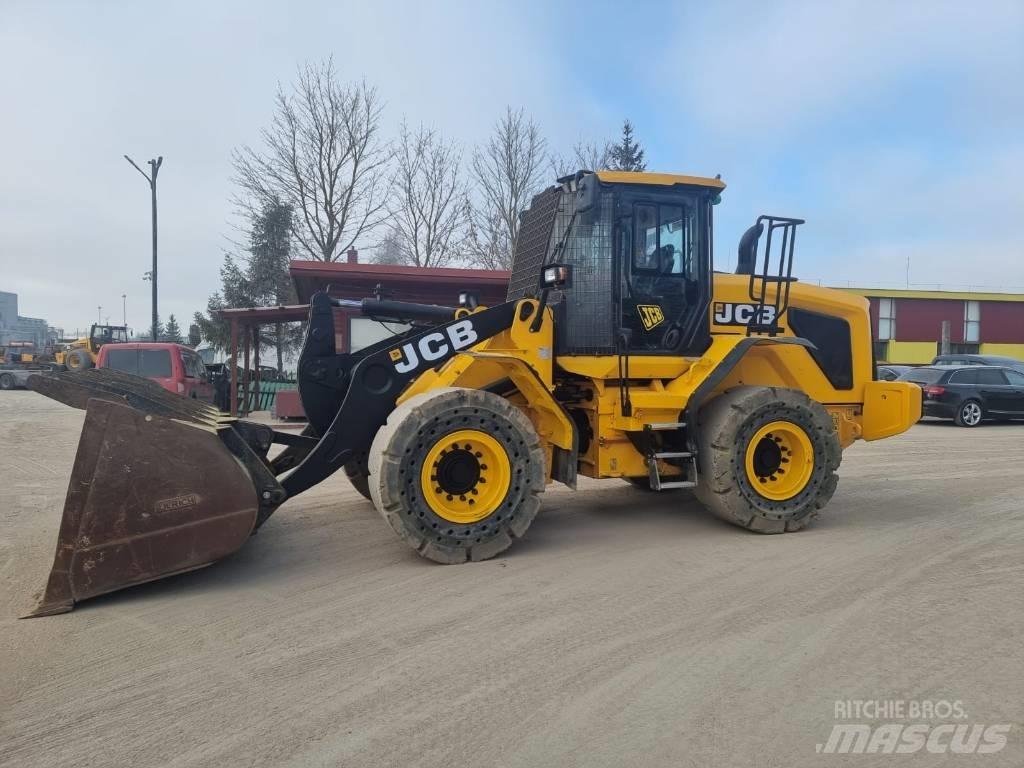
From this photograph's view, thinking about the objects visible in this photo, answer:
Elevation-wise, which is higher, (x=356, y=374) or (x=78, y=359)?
(x=78, y=359)

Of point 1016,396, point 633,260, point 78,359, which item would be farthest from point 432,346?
point 78,359

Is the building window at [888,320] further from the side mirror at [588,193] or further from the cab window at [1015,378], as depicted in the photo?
the side mirror at [588,193]

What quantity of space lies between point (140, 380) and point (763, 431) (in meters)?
5.10

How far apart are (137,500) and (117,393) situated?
0.94 metres

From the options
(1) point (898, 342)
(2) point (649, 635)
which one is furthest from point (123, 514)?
(1) point (898, 342)

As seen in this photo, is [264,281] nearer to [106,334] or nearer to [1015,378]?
[106,334]

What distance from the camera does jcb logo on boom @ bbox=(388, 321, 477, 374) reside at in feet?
18.2

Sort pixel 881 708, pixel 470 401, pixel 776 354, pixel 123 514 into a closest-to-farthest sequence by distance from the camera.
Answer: pixel 881 708 < pixel 123 514 < pixel 470 401 < pixel 776 354

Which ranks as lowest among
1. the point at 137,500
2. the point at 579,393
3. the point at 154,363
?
the point at 137,500

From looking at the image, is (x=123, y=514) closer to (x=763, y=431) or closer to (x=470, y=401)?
(x=470, y=401)

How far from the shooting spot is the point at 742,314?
6.38 m

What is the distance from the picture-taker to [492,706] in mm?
2996

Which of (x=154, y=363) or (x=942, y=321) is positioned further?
(x=942, y=321)

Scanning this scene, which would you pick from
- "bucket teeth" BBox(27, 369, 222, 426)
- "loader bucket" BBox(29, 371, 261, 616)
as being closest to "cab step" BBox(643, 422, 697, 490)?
"loader bucket" BBox(29, 371, 261, 616)
